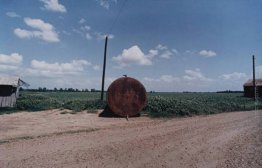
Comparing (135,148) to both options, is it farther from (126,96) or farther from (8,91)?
(8,91)

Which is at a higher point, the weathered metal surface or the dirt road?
the weathered metal surface

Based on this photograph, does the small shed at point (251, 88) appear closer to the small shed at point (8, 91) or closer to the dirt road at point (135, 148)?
the dirt road at point (135, 148)

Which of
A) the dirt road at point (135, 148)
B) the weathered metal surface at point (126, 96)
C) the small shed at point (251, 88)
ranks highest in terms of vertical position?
the small shed at point (251, 88)

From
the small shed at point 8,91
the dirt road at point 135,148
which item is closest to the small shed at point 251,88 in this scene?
the dirt road at point 135,148

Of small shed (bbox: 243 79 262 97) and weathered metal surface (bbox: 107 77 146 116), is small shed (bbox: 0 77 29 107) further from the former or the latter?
small shed (bbox: 243 79 262 97)

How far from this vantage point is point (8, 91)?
26531 mm

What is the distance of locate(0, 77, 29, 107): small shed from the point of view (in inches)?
1023

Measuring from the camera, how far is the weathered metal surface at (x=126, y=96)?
1912 cm

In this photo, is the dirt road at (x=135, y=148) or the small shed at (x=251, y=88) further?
the small shed at (x=251, y=88)

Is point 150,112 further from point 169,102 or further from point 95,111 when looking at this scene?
point 95,111

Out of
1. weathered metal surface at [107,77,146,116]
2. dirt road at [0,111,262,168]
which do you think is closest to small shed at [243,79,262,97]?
weathered metal surface at [107,77,146,116]

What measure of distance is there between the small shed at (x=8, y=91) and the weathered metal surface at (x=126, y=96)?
40.4 feet

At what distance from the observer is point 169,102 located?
23.0 m

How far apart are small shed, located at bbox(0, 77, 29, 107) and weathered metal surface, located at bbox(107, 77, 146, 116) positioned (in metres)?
12.3
